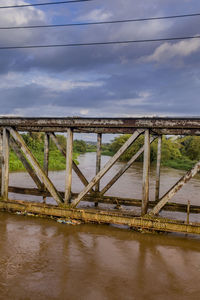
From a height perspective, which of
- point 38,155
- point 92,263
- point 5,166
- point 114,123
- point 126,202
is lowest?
point 92,263

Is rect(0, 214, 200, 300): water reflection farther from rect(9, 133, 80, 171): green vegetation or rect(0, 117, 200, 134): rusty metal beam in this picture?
rect(9, 133, 80, 171): green vegetation

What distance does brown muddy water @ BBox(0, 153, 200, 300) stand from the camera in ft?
14.6

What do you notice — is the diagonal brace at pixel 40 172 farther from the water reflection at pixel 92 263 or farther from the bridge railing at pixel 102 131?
the water reflection at pixel 92 263

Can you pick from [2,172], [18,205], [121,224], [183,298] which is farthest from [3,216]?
[183,298]

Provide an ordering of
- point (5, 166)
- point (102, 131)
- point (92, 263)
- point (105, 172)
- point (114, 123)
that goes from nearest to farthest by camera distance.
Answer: point (92, 263)
point (114, 123)
point (105, 172)
point (5, 166)
point (102, 131)

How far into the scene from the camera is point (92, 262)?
5488 mm

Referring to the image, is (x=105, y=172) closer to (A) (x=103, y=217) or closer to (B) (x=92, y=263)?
(A) (x=103, y=217)

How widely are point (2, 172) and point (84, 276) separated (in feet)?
16.7

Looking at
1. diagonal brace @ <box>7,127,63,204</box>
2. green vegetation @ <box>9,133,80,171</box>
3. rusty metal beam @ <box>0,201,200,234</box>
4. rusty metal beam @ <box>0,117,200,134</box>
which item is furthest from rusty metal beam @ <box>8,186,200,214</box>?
green vegetation @ <box>9,133,80,171</box>

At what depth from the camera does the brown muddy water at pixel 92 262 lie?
4.44 metres

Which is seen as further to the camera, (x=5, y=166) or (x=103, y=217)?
(x=5, y=166)

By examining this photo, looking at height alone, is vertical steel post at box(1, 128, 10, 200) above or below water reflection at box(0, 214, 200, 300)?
above

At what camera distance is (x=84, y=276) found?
4879 millimetres

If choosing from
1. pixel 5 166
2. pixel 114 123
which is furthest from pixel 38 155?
pixel 114 123
